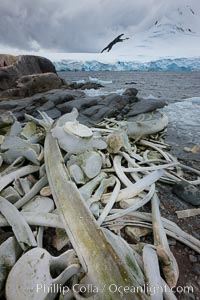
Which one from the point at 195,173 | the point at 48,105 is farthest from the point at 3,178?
the point at 48,105

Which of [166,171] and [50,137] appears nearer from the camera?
[50,137]

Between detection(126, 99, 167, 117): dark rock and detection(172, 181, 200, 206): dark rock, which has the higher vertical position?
detection(126, 99, 167, 117): dark rock

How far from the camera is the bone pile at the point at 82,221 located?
5.11 ft

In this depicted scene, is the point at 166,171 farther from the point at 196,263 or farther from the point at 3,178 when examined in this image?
the point at 3,178

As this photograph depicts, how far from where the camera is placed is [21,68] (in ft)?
→ 57.1

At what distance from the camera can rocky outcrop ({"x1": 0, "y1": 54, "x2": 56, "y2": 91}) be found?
1500 centimetres

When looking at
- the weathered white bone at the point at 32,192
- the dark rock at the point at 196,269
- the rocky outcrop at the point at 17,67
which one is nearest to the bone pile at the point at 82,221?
the weathered white bone at the point at 32,192

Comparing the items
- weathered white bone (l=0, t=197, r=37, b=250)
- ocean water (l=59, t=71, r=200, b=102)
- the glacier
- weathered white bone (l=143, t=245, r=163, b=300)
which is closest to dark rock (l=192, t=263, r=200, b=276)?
weathered white bone (l=143, t=245, r=163, b=300)

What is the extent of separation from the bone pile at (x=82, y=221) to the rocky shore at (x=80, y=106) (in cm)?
21

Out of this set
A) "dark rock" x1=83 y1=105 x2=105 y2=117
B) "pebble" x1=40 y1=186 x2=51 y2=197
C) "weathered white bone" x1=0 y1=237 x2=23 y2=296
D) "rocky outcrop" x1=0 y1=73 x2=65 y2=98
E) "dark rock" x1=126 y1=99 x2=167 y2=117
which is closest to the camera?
"weathered white bone" x1=0 y1=237 x2=23 y2=296

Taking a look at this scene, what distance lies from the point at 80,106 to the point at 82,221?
5.98 metres

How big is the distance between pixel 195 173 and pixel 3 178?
9.00 ft

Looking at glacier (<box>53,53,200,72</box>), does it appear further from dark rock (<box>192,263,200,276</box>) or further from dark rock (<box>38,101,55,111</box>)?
dark rock (<box>192,263,200,276</box>)

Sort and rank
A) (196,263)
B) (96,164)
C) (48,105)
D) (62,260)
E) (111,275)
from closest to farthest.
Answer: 1. (111,275)
2. (62,260)
3. (196,263)
4. (96,164)
5. (48,105)
